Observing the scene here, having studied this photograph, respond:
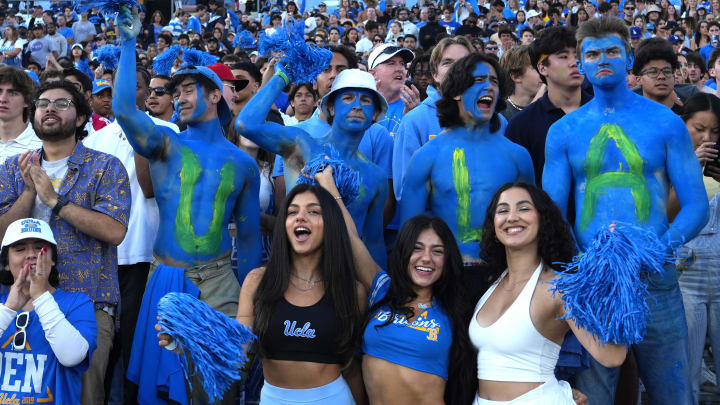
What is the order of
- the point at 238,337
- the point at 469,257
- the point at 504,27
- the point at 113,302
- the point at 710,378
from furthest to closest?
the point at 504,27 → the point at 710,378 → the point at 113,302 → the point at 469,257 → the point at 238,337

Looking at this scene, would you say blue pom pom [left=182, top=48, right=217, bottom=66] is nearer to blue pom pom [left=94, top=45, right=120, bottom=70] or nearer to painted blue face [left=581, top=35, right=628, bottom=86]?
blue pom pom [left=94, top=45, right=120, bottom=70]

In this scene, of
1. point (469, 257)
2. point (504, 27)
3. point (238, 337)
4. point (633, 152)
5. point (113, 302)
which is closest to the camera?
point (238, 337)

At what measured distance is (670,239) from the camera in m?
3.68

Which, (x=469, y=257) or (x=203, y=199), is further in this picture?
(x=203, y=199)

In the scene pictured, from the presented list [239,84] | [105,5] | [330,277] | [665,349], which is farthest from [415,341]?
[239,84]

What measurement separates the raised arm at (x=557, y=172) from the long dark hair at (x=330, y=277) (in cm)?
105

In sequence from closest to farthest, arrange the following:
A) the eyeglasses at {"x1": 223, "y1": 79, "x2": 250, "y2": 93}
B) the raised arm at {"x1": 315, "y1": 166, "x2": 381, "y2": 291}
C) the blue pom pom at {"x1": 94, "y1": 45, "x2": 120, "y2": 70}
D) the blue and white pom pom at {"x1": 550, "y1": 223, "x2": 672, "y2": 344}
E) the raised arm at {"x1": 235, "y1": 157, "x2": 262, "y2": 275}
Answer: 1. the blue and white pom pom at {"x1": 550, "y1": 223, "x2": 672, "y2": 344}
2. the raised arm at {"x1": 315, "y1": 166, "x2": 381, "y2": 291}
3. the raised arm at {"x1": 235, "y1": 157, "x2": 262, "y2": 275}
4. the blue pom pom at {"x1": 94, "y1": 45, "x2": 120, "y2": 70}
5. the eyeglasses at {"x1": 223, "y1": 79, "x2": 250, "y2": 93}

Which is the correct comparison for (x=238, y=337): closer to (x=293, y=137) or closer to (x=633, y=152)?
(x=293, y=137)

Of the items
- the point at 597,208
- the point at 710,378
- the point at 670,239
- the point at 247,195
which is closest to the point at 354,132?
the point at 247,195

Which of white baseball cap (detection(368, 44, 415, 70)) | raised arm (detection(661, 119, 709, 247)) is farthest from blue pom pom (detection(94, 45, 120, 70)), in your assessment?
A: raised arm (detection(661, 119, 709, 247))

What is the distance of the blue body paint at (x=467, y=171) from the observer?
14.3 ft

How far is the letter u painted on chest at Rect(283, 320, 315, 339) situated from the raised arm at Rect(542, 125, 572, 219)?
1.36 m

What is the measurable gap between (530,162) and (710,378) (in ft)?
8.00

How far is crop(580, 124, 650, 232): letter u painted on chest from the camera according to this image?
3865 mm
